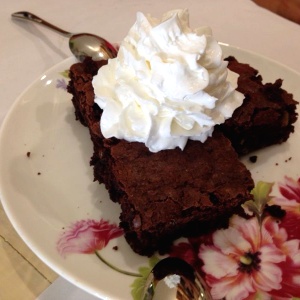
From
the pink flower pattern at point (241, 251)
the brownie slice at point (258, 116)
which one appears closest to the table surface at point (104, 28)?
the brownie slice at point (258, 116)

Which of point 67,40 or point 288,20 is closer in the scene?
point 67,40

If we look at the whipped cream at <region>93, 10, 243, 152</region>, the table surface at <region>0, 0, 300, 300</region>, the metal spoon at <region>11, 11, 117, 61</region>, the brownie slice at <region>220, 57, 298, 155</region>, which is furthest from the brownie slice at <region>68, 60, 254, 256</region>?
the table surface at <region>0, 0, 300, 300</region>

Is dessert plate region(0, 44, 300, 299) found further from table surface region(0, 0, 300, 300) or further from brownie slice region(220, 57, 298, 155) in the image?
table surface region(0, 0, 300, 300)

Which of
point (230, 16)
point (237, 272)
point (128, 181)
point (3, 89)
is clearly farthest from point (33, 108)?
point (230, 16)

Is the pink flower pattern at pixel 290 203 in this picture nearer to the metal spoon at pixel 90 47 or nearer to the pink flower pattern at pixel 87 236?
the pink flower pattern at pixel 87 236

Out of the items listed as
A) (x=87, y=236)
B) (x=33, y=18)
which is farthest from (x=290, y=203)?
(x=33, y=18)

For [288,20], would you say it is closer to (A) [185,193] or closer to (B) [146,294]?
(A) [185,193]
